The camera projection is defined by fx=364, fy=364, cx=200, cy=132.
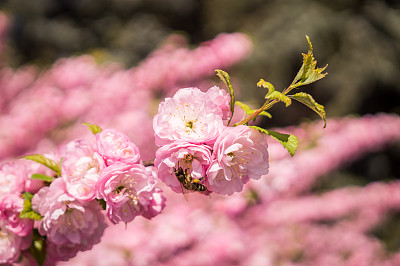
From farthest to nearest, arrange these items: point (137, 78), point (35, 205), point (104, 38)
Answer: point (104, 38) < point (137, 78) < point (35, 205)

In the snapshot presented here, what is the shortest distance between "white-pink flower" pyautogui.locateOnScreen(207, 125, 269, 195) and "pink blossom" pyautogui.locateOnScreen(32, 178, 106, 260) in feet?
1.00

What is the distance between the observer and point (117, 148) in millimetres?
775

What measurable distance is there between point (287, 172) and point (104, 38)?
17.9 ft

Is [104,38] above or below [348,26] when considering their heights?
below

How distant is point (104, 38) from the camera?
685cm

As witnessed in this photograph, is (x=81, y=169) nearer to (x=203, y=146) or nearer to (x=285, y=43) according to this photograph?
(x=203, y=146)

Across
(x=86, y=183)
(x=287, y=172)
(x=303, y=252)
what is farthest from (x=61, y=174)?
(x=303, y=252)

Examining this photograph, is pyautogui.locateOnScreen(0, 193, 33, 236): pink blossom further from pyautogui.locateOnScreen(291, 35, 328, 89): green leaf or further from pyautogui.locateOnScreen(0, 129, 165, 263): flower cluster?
pyautogui.locateOnScreen(291, 35, 328, 89): green leaf

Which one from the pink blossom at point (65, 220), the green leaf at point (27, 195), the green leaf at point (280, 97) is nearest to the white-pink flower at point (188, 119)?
the green leaf at point (280, 97)

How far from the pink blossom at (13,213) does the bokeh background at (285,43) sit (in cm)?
315

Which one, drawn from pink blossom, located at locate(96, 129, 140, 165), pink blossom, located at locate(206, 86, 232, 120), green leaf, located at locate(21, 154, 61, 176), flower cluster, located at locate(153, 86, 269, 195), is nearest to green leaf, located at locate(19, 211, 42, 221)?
green leaf, located at locate(21, 154, 61, 176)

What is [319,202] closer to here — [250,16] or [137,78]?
[137,78]

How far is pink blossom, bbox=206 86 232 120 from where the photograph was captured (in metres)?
0.76

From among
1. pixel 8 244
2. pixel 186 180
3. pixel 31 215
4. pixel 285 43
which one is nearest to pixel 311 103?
pixel 186 180
